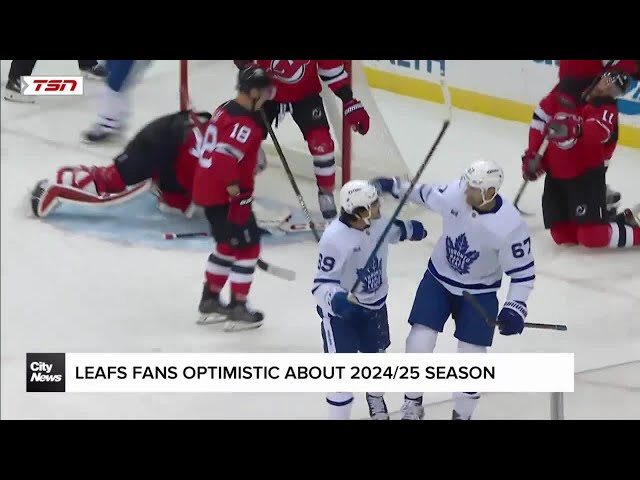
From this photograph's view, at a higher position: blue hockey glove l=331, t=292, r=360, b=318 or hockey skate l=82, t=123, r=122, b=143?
hockey skate l=82, t=123, r=122, b=143

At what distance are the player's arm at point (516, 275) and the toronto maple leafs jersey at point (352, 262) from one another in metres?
0.27

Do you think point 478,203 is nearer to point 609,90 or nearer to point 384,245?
point 384,245

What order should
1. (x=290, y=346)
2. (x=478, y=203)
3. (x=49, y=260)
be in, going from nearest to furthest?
1. (x=478, y=203)
2. (x=290, y=346)
3. (x=49, y=260)

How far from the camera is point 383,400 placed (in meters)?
5.09

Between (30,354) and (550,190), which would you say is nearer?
(30,354)

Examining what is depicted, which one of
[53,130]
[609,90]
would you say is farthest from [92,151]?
[609,90]

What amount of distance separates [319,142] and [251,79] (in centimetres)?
39

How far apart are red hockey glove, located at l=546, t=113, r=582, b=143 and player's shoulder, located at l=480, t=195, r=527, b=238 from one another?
0.85 m

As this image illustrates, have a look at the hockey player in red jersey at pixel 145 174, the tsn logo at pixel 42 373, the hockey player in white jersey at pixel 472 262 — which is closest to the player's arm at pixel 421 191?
the hockey player in white jersey at pixel 472 262

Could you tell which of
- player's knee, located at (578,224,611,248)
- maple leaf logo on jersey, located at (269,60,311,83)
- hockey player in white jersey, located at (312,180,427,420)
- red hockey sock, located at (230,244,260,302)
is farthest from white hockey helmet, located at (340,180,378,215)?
player's knee, located at (578,224,611,248)

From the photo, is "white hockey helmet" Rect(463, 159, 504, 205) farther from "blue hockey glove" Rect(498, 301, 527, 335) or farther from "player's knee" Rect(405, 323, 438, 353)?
"player's knee" Rect(405, 323, 438, 353)

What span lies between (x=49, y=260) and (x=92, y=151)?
1.18 feet

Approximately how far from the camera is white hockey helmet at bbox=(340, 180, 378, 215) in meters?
4.77

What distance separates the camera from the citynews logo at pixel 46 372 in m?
5.16
